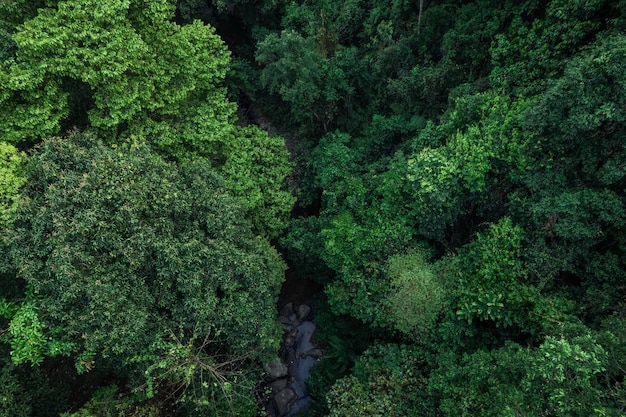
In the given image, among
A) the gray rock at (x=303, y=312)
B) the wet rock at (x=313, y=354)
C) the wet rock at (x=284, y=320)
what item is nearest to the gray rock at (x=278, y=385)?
the wet rock at (x=313, y=354)

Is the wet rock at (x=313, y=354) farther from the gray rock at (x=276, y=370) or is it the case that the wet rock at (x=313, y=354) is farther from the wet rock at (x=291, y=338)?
the gray rock at (x=276, y=370)

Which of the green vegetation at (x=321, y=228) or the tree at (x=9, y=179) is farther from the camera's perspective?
the tree at (x=9, y=179)

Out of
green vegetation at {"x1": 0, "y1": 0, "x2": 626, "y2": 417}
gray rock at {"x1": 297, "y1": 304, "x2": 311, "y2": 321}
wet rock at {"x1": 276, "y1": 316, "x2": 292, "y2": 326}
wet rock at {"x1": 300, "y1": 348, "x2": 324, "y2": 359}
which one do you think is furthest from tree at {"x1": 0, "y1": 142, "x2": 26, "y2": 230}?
wet rock at {"x1": 300, "y1": 348, "x2": 324, "y2": 359}

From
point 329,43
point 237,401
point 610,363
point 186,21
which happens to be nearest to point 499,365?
point 610,363

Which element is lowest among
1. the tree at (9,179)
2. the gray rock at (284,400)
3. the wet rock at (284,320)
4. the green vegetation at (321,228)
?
the gray rock at (284,400)

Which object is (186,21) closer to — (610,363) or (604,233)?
(604,233)

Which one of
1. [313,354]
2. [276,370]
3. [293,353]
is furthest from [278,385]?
[313,354]

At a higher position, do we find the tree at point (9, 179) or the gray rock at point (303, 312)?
the tree at point (9, 179)

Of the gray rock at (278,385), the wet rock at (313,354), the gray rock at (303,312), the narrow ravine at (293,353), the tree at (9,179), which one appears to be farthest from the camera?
the gray rock at (303,312)

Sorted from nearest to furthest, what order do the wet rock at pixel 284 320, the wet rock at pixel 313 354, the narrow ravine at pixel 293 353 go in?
1. the narrow ravine at pixel 293 353
2. the wet rock at pixel 313 354
3. the wet rock at pixel 284 320
